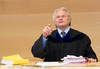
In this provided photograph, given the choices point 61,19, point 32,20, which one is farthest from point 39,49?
point 32,20

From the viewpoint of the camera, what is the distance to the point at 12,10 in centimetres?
Result: 432

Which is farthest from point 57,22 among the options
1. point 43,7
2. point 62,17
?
point 43,7

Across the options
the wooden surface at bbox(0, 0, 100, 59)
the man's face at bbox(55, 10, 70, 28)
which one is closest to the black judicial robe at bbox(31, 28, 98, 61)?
the man's face at bbox(55, 10, 70, 28)

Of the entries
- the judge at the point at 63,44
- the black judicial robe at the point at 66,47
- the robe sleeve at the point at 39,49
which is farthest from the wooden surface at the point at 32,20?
the robe sleeve at the point at 39,49

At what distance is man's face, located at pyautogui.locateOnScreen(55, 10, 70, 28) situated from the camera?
3.03 m

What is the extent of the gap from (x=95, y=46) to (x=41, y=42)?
1.90 meters

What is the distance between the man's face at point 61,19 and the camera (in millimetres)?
3033

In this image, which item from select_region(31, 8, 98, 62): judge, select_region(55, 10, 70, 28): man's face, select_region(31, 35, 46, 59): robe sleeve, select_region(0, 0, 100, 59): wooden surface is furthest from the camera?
select_region(0, 0, 100, 59): wooden surface

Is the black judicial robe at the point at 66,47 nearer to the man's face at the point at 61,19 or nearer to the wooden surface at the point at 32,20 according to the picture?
the man's face at the point at 61,19

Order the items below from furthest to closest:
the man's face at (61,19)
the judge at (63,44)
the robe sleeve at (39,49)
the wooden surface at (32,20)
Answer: the wooden surface at (32,20)
the man's face at (61,19)
the judge at (63,44)
the robe sleeve at (39,49)

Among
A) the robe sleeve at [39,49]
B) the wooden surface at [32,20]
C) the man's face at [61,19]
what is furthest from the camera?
the wooden surface at [32,20]

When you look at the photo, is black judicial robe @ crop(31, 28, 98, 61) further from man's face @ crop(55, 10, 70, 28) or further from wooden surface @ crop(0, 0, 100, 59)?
wooden surface @ crop(0, 0, 100, 59)

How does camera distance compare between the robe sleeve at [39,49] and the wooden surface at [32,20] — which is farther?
the wooden surface at [32,20]

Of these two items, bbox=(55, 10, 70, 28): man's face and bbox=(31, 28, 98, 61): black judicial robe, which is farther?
bbox=(55, 10, 70, 28): man's face
